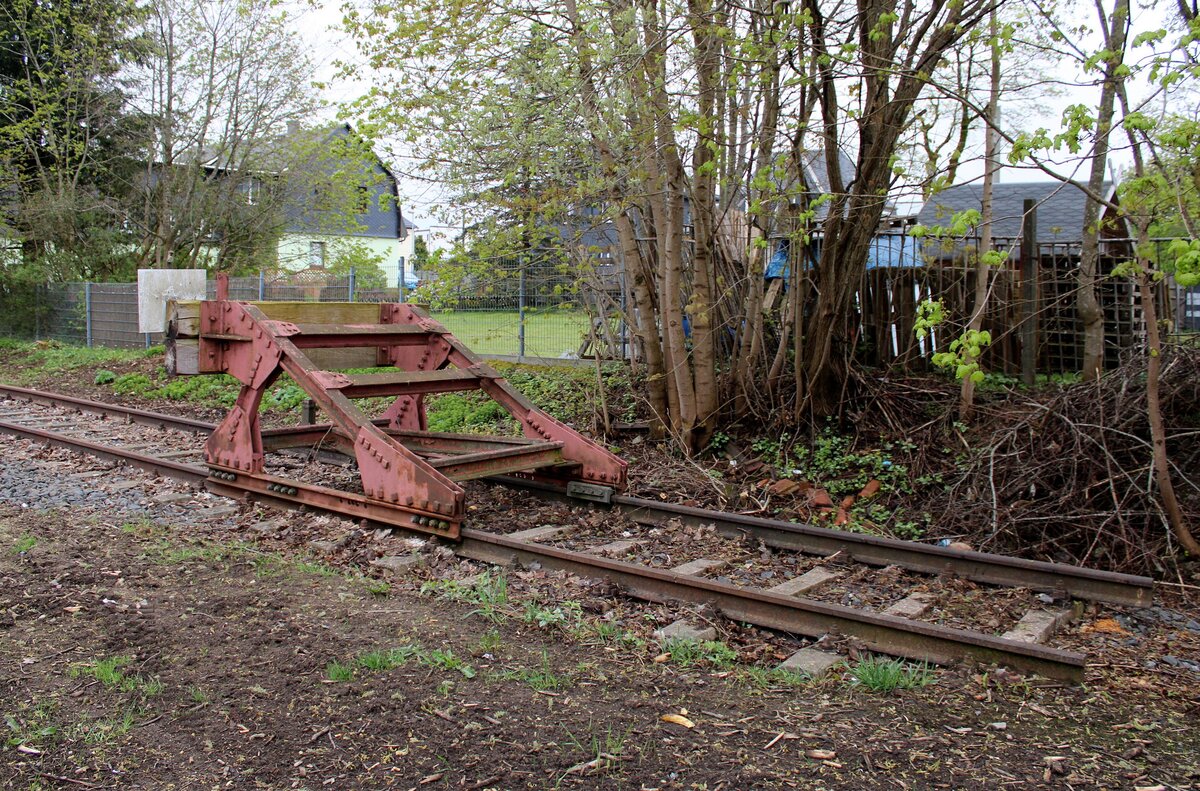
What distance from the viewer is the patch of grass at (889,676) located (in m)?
4.16

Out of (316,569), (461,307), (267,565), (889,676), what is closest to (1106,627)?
(889,676)

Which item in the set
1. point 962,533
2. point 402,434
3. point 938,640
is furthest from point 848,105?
point 938,640

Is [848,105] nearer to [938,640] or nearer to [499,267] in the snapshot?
[499,267]

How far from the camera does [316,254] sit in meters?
29.1

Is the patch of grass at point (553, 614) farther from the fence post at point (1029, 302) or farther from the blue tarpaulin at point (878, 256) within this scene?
the fence post at point (1029, 302)

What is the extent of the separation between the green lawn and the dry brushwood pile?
7759 millimetres

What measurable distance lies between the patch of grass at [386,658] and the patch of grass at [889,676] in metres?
2.06

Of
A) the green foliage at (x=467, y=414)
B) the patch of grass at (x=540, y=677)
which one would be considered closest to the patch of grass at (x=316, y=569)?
the patch of grass at (x=540, y=677)

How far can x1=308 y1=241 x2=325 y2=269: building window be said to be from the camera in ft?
92.8

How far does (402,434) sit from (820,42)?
503cm

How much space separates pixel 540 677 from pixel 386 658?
29.3 inches

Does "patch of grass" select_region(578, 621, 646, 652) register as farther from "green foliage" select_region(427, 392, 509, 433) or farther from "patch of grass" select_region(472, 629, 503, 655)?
"green foliage" select_region(427, 392, 509, 433)

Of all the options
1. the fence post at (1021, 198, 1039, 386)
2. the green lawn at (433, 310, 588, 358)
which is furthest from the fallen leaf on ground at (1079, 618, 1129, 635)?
the green lawn at (433, 310, 588, 358)

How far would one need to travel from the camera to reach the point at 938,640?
449 cm
